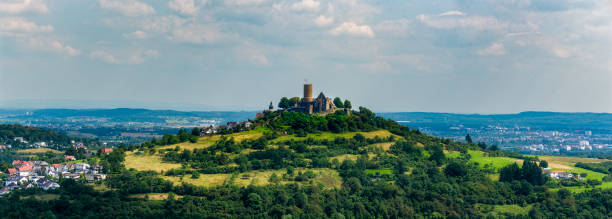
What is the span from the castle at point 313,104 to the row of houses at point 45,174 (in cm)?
3673

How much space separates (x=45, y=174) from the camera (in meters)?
75.7

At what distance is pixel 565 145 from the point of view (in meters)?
192

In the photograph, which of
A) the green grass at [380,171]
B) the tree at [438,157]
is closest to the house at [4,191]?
the green grass at [380,171]

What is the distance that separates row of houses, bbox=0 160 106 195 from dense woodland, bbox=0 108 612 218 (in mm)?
2650

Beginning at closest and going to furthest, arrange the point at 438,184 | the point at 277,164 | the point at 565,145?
the point at 438,184 < the point at 277,164 < the point at 565,145

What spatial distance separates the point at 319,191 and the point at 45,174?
4210 cm

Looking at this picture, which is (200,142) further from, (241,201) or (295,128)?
(241,201)

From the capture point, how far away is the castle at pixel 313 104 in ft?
306

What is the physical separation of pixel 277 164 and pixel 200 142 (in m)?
18.1

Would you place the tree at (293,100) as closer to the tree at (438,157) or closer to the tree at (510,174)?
the tree at (438,157)

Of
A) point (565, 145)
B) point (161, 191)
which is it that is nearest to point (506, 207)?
point (161, 191)

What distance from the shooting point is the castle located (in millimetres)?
93250

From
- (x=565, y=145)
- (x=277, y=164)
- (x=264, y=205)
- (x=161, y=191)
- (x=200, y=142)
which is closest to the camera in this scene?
(x=264, y=205)

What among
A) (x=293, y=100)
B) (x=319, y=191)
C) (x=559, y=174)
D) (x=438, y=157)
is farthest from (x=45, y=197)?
(x=559, y=174)
